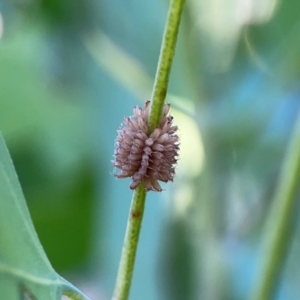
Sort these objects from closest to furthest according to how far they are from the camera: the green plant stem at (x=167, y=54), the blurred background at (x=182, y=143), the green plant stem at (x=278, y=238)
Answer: the green plant stem at (x=167, y=54) → the green plant stem at (x=278, y=238) → the blurred background at (x=182, y=143)

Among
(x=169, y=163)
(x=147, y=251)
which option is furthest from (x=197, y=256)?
(x=169, y=163)

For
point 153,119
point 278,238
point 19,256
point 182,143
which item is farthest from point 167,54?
point 182,143

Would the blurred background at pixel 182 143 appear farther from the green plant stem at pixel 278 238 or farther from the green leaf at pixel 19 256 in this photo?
the green leaf at pixel 19 256

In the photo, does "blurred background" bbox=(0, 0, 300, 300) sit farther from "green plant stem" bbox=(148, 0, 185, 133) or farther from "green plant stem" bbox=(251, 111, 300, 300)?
"green plant stem" bbox=(148, 0, 185, 133)

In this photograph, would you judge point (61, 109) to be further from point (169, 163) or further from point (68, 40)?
point (169, 163)

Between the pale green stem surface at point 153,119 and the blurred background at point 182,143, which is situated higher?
the blurred background at point 182,143

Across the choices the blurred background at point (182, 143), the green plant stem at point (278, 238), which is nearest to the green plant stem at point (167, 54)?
the green plant stem at point (278, 238)

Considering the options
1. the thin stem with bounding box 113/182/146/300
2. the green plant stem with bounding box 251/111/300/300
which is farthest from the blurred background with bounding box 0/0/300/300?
the thin stem with bounding box 113/182/146/300

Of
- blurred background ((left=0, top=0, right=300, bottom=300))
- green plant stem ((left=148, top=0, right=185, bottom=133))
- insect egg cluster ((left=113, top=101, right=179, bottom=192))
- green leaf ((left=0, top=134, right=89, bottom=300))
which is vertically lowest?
green leaf ((left=0, top=134, right=89, bottom=300))
